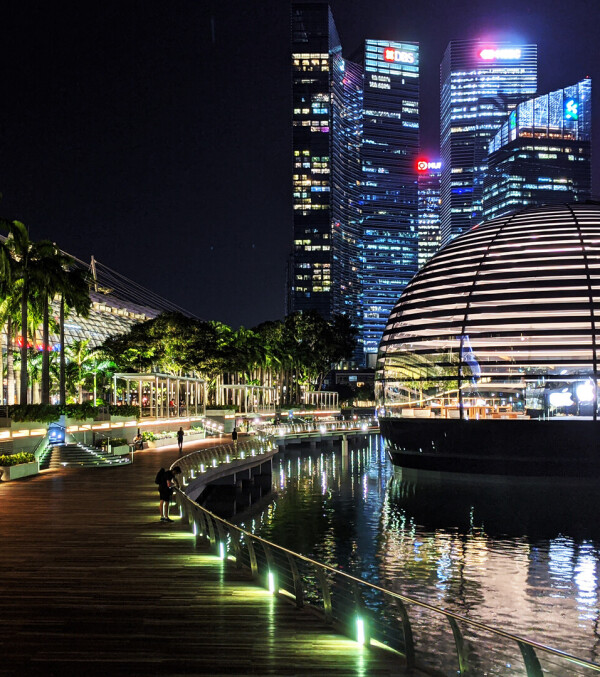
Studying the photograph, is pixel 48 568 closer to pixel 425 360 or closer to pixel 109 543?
pixel 109 543

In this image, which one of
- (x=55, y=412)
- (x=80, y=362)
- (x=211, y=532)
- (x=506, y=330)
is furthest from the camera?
(x=80, y=362)

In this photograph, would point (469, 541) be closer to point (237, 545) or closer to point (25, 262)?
point (237, 545)

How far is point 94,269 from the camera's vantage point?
139375 millimetres

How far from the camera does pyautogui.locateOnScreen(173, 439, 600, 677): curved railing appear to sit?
35.2 feet

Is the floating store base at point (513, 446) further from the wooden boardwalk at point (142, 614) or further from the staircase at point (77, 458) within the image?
the wooden boardwalk at point (142, 614)

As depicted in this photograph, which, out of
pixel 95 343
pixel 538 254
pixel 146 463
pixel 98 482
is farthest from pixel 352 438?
pixel 98 482

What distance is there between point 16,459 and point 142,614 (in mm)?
24252

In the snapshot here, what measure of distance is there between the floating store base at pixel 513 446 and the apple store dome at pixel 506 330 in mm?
938

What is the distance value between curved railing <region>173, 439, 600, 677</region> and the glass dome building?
24253 millimetres

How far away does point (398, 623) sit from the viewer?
19.5 m

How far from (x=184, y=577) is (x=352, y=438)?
279 ft

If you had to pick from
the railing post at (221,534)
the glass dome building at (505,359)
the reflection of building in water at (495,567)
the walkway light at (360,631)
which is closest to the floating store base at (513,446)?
the glass dome building at (505,359)

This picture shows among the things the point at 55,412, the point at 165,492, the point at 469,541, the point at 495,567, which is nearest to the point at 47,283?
the point at 55,412

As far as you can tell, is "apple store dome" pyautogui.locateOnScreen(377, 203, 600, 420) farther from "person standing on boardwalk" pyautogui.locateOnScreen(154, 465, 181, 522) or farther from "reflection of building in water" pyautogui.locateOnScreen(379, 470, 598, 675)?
"person standing on boardwalk" pyautogui.locateOnScreen(154, 465, 181, 522)
